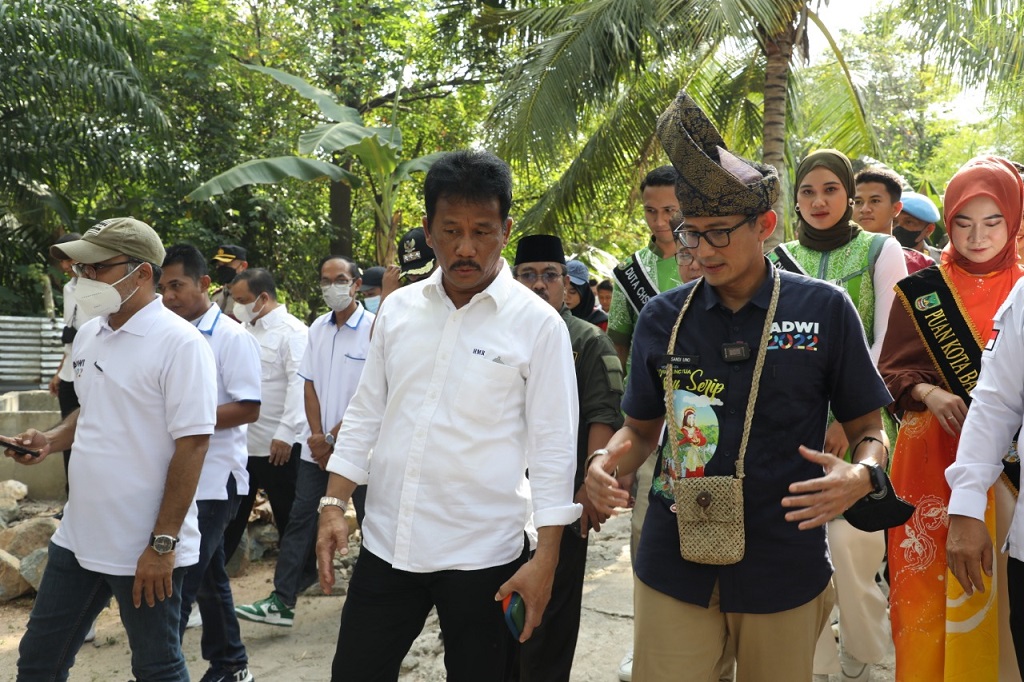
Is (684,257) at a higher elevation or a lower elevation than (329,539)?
higher

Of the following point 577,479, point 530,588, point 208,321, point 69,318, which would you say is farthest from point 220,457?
point 69,318

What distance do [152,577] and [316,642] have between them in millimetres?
2755

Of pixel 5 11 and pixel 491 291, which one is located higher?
pixel 5 11

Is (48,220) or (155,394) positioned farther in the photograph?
(48,220)

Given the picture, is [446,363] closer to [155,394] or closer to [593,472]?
[593,472]

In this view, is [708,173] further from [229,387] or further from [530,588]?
[229,387]

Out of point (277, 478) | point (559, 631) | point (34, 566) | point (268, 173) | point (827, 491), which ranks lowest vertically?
point (34, 566)

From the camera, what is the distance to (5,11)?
1295cm

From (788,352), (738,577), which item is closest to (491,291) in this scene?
(788,352)

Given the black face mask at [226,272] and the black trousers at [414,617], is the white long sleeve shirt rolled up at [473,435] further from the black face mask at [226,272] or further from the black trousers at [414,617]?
the black face mask at [226,272]

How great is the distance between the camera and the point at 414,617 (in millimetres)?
3191

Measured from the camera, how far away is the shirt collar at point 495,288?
10.5 ft

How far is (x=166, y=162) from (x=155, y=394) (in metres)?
13.2

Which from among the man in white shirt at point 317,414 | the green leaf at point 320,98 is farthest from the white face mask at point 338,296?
the green leaf at point 320,98
